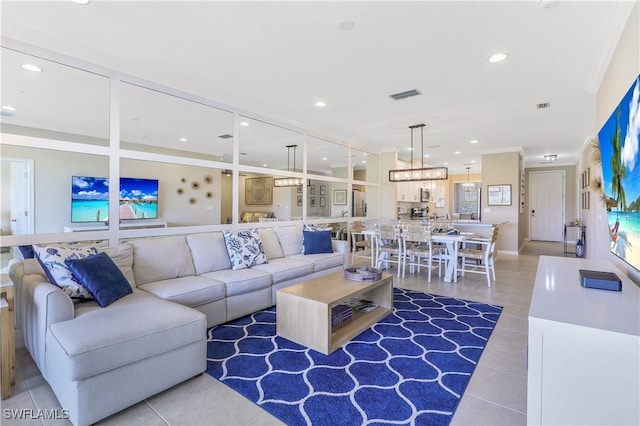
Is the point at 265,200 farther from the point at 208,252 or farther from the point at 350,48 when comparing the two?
the point at 350,48

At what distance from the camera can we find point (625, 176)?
195 centimetres

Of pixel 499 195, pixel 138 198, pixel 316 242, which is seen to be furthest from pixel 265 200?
pixel 499 195

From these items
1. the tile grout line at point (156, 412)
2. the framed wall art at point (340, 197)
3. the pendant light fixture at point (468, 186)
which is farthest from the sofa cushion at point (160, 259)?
the pendant light fixture at point (468, 186)

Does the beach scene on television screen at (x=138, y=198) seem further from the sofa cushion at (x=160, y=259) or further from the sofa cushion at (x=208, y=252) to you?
the sofa cushion at (x=208, y=252)

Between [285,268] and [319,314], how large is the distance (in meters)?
1.32

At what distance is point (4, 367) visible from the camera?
1897 mm

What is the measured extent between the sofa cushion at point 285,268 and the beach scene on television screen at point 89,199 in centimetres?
172

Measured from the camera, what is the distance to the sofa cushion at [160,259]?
9.82 ft

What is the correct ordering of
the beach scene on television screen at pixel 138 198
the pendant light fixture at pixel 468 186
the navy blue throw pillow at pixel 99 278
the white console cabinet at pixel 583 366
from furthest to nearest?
the pendant light fixture at pixel 468 186, the beach scene on television screen at pixel 138 198, the navy blue throw pillow at pixel 99 278, the white console cabinet at pixel 583 366

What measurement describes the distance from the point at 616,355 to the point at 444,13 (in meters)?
2.30

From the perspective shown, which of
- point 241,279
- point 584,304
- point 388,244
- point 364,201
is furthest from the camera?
point 364,201

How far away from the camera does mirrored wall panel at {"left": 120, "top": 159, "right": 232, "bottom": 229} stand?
3.35 meters

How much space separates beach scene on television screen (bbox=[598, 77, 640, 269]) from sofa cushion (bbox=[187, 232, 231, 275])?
3.53m

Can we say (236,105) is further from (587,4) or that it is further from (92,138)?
(587,4)
